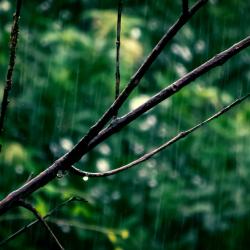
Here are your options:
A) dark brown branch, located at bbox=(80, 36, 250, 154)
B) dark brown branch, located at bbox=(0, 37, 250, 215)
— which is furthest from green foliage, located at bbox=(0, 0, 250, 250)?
dark brown branch, located at bbox=(80, 36, 250, 154)

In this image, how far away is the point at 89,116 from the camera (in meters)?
4.33

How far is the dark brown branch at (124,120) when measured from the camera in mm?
835

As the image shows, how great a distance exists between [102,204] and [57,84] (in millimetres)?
1248

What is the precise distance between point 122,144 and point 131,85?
13.6 feet

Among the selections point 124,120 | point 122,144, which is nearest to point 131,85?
point 124,120

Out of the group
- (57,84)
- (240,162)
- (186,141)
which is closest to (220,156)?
(240,162)

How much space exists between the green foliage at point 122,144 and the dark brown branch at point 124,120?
8.22ft

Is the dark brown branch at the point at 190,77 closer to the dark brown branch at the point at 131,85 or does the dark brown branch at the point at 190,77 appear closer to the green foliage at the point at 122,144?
the dark brown branch at the point at 131,85

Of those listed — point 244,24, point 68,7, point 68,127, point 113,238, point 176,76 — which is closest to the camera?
point 113,238

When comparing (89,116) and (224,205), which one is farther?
(89,116)

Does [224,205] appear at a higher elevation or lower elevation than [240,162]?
lower

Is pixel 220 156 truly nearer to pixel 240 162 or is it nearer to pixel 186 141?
pixel 240 162

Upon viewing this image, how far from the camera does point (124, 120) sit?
2.89 ft

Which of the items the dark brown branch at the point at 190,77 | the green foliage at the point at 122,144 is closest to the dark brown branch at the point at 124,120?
the dark brown branch at the point at 190,77
